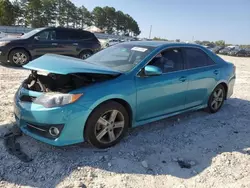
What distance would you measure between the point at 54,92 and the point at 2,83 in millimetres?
4235

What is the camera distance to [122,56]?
4230mm

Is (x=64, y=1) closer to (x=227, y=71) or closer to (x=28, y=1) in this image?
(x=28, y=1)

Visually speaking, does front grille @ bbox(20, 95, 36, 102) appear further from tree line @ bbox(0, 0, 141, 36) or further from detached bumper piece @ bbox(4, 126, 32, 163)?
tree line @ bbox(0, 0, 141, 36)

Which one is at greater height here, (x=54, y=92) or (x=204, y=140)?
(x=54, y=92)

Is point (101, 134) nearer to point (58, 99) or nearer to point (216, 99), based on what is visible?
point (58, 99)

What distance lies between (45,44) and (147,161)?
7.97 metres

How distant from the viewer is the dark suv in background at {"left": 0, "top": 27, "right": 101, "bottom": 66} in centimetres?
930

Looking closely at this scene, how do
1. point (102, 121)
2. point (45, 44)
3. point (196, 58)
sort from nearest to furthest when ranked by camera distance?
point (102, 121) → point (196, 58) → point (45, 44)

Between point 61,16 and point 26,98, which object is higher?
point 61,16

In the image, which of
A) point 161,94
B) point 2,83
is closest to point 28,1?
point 2,83

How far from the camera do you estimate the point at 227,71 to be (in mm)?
5410

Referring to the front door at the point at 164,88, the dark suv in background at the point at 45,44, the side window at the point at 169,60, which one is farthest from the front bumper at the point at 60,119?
the dark suv in background at the point at 45,44

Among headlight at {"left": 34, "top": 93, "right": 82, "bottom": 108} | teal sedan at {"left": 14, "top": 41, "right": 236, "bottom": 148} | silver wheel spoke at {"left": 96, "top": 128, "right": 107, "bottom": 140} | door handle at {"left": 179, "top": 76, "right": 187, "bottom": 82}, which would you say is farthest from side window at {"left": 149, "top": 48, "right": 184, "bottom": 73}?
headlight at {"left": 34, "top": 93, "right": 82, "bottom": 108}

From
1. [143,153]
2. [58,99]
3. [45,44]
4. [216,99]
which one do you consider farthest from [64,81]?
[45,44]
